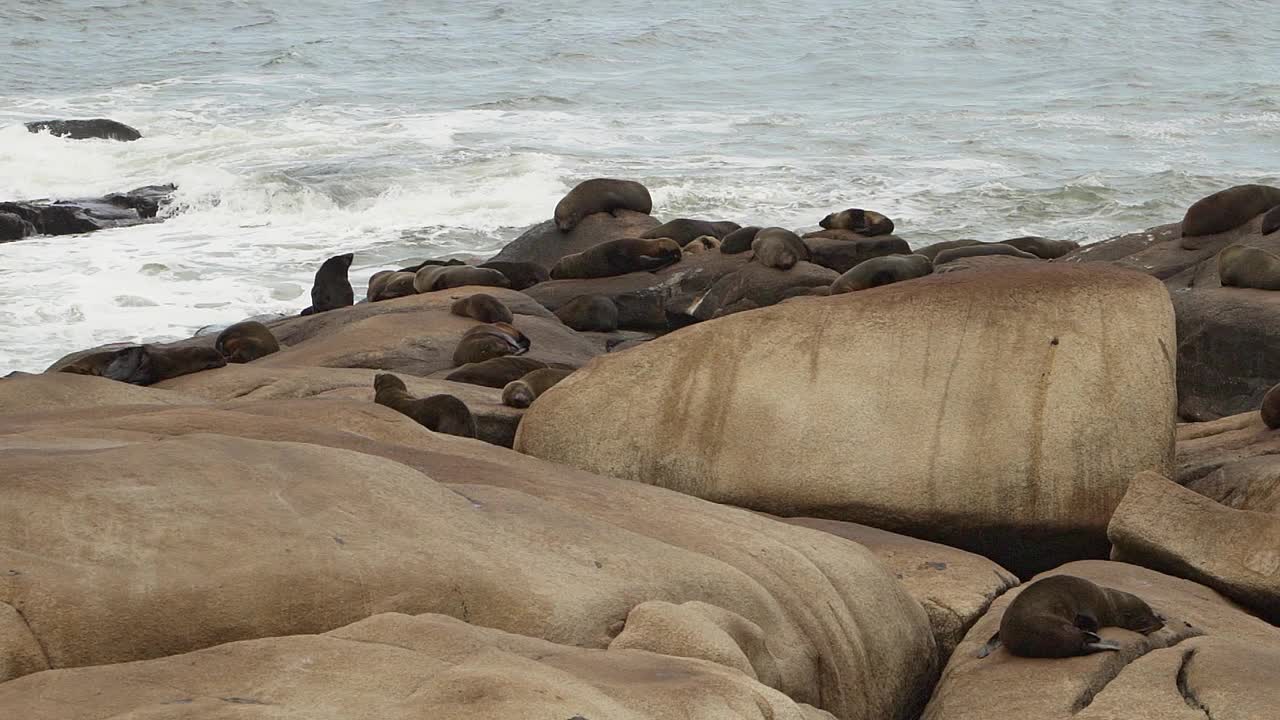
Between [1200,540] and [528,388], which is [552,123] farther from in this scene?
[1200,540]

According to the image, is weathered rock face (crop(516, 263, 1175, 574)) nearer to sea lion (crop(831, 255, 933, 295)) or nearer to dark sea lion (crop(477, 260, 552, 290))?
sea lion (crop(831, 255, 933, 295))

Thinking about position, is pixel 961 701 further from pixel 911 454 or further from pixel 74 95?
pixel 74 95

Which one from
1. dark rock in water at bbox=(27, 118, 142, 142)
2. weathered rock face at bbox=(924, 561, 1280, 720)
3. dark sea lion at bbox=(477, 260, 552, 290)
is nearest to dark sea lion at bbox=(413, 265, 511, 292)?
dark sea lion at bbox=(477, 260, 552, 290)

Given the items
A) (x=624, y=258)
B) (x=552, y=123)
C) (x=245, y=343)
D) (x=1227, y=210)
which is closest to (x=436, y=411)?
(x=245, y=343)

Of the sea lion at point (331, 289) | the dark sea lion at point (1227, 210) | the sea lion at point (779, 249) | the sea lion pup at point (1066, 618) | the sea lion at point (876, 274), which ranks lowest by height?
the sea lion at point (331, 289)

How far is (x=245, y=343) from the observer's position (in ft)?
33.6

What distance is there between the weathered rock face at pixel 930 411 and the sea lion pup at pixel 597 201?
7624mm

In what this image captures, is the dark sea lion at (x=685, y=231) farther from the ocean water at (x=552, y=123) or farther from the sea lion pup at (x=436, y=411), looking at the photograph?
the sea lion pup at (x=436, y=411)

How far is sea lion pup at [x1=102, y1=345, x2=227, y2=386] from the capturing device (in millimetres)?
9062

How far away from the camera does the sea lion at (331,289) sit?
13.3 m

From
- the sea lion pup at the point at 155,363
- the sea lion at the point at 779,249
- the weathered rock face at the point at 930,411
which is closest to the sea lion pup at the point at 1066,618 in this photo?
the weathered rock face at the point at 930,411

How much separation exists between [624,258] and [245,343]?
11.1 feet

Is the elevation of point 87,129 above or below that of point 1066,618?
below

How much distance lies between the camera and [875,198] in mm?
20344
